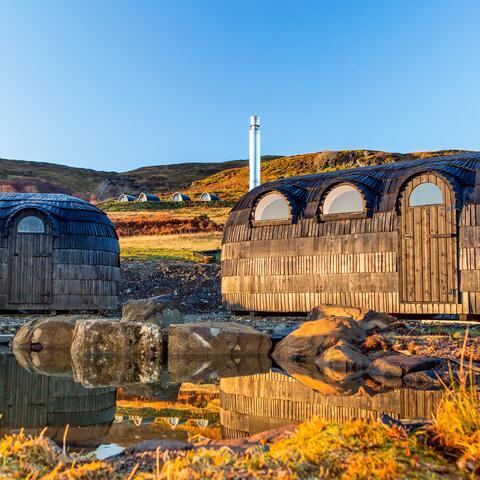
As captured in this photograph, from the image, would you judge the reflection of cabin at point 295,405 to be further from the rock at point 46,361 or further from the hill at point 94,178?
the hill at point 94,178

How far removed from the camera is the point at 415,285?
75.1 ft

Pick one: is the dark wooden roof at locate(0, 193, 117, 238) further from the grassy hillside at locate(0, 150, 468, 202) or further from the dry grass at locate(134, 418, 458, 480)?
the grassy hillside at locate(0, 150, 468, 202)

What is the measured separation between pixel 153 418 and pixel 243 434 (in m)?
1.66

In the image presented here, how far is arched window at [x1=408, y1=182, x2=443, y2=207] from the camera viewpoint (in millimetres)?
22891

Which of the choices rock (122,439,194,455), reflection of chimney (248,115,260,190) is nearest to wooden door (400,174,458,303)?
rock (122,439,194,455)

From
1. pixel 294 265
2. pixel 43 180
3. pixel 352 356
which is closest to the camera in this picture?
pixel 352 356

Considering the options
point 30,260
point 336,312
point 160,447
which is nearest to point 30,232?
point 30,260

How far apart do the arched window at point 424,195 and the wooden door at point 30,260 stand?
14.6m

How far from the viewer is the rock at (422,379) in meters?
12.5

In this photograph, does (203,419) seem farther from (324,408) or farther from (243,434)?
(324,408)

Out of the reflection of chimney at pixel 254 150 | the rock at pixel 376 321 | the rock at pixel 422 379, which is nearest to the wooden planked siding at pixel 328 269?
the rock at pixel 376 321

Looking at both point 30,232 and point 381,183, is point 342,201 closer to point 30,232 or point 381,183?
point 381,183

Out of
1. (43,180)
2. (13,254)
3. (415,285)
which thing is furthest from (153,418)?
(43,180)

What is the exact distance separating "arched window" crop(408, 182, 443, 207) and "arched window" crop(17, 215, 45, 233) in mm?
14865
